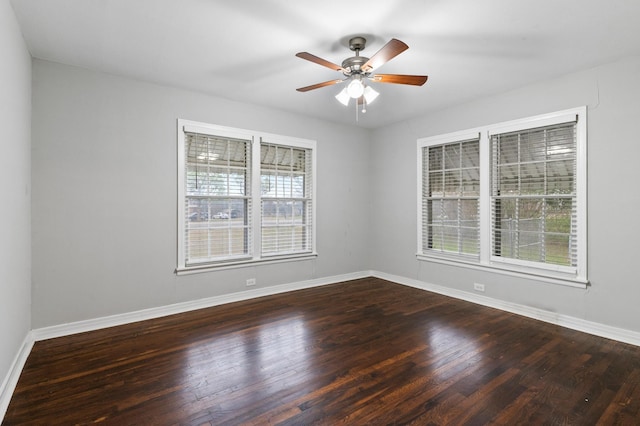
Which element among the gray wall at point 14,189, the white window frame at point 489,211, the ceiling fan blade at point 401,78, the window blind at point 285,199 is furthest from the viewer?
the window blind at point 285,199

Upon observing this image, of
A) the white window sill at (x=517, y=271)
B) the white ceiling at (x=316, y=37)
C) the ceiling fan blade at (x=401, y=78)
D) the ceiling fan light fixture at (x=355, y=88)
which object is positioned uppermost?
the white ceiling at (x=316, y=37)

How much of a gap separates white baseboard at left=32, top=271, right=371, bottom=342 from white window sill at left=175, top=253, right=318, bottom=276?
0.37 meters

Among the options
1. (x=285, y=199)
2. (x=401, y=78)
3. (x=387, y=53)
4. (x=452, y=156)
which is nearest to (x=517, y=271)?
(x=452, y=156)

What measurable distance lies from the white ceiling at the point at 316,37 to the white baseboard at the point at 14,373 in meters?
2.64

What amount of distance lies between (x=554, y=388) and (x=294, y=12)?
3334 millimetres

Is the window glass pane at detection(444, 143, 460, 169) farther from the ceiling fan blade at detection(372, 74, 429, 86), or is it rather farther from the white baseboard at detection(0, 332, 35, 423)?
the white baseboard at detection(0, 332, 35, 423)

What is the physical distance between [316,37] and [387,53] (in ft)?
2.29

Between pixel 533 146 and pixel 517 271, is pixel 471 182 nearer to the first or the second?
pixel 533 146

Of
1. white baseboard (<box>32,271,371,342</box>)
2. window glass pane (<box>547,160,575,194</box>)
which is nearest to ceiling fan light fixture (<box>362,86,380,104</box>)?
window glass pane (<box>547,160,575,194</box>)

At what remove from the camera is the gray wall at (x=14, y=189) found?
210 cm

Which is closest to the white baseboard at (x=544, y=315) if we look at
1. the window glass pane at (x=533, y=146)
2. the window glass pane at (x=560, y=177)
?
the window glass pane at (x=560, y=177)

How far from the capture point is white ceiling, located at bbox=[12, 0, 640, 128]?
2320 millimetres

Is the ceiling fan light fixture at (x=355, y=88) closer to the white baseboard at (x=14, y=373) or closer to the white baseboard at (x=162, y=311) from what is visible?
the white baseboard at (x=162, y=311)

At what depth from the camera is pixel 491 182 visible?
13.6 ft
